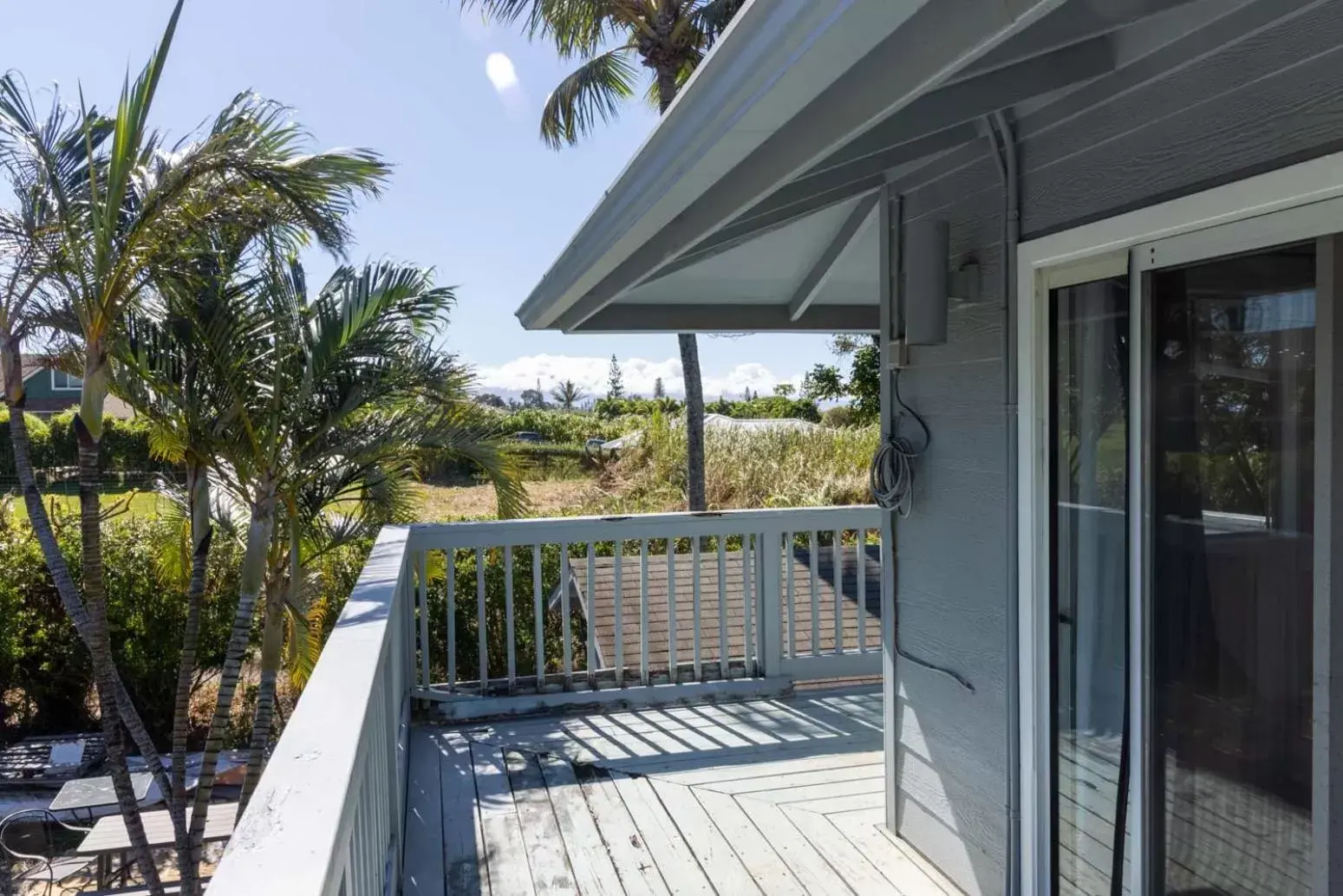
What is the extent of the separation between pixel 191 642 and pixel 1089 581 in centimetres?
538

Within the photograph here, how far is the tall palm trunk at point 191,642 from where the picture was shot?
16.9 feet

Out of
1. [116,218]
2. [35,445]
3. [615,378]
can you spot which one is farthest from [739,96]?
[615,378]

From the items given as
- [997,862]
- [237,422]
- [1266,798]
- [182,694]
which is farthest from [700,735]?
[182,694]

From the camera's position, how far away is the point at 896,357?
9.42ft

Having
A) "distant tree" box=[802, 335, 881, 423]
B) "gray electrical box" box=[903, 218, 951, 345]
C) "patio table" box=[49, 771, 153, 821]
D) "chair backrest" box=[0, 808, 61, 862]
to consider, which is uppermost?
"distant tree" box=[802, 335, 881, 423]

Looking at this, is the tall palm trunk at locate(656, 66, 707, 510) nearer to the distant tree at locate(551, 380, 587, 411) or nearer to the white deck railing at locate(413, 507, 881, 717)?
the white deck railing at locate(413, 507, 881, 717)

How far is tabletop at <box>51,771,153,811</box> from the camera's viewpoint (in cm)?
687

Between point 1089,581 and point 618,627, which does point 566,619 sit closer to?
point 618,627

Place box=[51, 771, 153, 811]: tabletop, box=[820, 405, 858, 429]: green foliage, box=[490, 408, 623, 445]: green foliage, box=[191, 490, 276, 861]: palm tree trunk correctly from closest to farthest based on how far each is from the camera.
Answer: box=[191, 490, 276, 861]: palm tree trunk → box=[51, 771, 153, 811]: tabletop → box=[820, 405, 858, 429]: green foliage → box=[490, 408, 623, 445]: green foliage

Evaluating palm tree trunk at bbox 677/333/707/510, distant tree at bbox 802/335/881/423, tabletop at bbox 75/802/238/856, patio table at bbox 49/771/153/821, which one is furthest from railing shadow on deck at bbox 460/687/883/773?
distant tree at bbox 802/335/881/423

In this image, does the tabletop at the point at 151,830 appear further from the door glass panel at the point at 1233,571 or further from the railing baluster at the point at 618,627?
the door glass panel at the point at 1233,571

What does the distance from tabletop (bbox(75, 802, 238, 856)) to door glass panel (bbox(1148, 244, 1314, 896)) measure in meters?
6.25

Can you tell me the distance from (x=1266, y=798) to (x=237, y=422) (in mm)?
5051

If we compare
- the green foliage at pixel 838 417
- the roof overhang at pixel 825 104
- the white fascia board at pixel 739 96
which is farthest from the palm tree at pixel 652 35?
the white fascia board at pixel 739 96
